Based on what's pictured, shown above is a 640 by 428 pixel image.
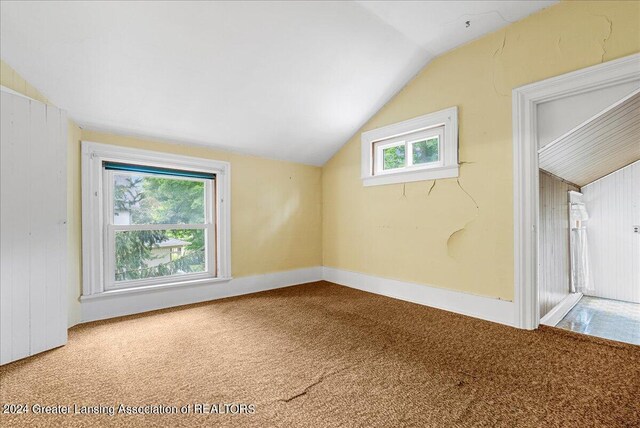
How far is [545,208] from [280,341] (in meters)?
Result: 2.82

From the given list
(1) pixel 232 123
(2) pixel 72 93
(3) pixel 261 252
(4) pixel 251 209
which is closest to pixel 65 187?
(2) pixel 72 93

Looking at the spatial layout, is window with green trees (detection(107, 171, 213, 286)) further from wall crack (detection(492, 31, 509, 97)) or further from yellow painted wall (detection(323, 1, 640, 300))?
wall crack (detection(492, 31, 509, 97))

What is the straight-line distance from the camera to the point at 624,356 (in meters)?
1.64

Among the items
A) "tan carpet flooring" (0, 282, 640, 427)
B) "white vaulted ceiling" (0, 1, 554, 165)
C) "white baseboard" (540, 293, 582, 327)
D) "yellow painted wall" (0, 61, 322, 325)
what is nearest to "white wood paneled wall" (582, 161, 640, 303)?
"white baseboard" (540, 293, 582, 327)

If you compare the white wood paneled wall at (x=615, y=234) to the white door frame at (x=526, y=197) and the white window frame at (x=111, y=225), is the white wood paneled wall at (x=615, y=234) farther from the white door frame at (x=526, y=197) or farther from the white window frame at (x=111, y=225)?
the white window frame at (x=111, y=225)

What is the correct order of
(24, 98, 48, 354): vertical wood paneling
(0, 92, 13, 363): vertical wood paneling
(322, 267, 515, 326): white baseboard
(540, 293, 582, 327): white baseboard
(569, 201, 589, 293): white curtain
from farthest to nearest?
(569, 201, 589, 293): white curtain < (540, 293, 582, 327): white baseboard < (322, 267, 515, 326): white baseboard < (24, 98, 48, 354): vertical wood paneling < (0, 92, 13, 363): vertical wood paneling

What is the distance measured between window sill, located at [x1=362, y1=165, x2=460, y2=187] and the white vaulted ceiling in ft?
2.80

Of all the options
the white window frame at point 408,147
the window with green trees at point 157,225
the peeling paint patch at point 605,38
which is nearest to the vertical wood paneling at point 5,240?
the window with green trees at point 157,225

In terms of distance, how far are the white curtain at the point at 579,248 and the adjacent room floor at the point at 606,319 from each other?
0.27 metres

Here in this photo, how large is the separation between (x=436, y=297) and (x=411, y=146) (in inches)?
63.0

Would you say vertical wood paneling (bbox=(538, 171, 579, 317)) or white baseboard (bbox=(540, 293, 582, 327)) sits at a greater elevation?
vertical wood paneling (bbox=(538, 171, 579, 317))

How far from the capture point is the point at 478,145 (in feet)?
7.88

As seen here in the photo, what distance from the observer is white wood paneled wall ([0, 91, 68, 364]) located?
5.44 feet

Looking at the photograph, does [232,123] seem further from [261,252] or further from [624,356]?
A: [624,356]
